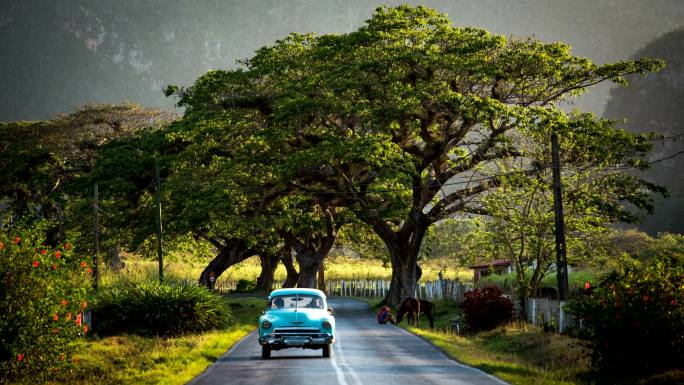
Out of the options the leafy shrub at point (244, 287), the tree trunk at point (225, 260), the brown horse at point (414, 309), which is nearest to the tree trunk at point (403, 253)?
the brown horse at point (414, 309)

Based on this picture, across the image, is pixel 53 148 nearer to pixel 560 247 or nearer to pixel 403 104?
pixel 403 104

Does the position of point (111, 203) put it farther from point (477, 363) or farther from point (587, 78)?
point (477, 363)

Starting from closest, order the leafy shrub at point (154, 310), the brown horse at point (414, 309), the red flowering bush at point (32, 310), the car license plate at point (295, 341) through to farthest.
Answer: the red flowering bush at point (32, 310) < the car license plate at point (295, 341) < the leafy shrub at point (154, 310) < the brown horse at point (414, 309)

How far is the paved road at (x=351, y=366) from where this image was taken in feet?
70.9

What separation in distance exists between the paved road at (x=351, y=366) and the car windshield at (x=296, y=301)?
146 centimetres

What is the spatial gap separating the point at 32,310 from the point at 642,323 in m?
13.8

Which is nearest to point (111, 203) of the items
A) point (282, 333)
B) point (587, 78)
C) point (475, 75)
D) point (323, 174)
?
point (323, 174)

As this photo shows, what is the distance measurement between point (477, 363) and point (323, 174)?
92.4 ft

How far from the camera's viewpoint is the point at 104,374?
79.5ft

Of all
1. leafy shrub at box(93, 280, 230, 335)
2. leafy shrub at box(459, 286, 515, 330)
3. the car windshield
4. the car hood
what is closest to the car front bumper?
the car hood

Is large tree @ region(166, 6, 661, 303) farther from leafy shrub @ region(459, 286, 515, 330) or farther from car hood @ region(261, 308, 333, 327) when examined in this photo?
car hood @ region(261, 308, 333, 327)

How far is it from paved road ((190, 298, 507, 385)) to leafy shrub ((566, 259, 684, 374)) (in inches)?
127

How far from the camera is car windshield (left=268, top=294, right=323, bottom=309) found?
1089 inches

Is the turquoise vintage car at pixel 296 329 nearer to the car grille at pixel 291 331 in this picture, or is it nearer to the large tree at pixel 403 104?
the car grille at pixel 291 331
